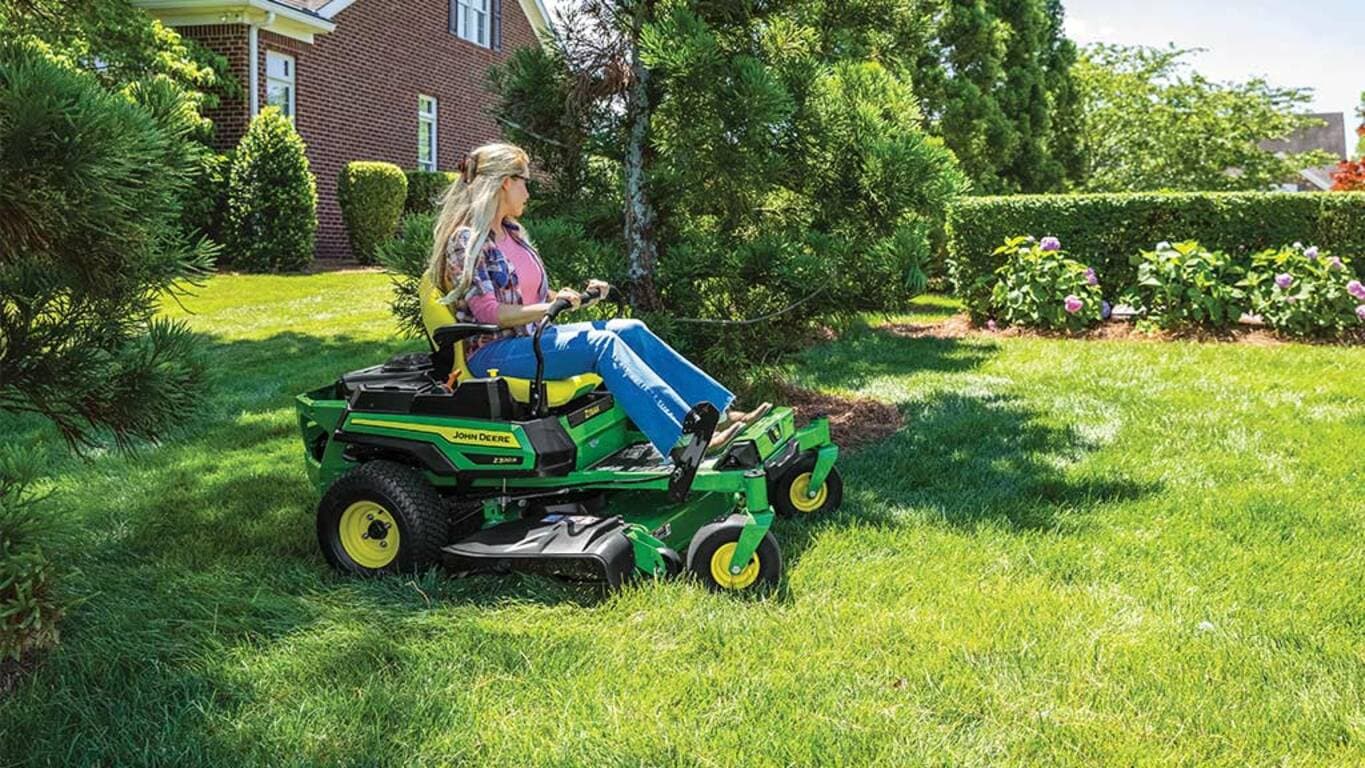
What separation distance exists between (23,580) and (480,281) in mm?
2007

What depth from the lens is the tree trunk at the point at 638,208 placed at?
5.58m

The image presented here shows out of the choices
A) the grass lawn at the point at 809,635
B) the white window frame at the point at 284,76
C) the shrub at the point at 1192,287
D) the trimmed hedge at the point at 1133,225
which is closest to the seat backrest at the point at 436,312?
the grass lawn at the point at 809,635

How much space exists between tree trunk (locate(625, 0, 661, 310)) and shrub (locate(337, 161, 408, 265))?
10.3 m

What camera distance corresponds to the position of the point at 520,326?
395 centimetres

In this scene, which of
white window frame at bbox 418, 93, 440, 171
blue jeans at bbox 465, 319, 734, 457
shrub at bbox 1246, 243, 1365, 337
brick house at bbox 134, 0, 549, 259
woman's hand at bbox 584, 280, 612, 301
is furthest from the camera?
white window frame at bbox 418, 93, 440, 171

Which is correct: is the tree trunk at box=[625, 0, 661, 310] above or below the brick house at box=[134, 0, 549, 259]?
below

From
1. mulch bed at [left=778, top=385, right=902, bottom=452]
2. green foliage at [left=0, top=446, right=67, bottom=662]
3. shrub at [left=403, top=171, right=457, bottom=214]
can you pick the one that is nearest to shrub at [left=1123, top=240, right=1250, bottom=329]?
mulch bed at [left=778, top=385, right=902, bottom=452]

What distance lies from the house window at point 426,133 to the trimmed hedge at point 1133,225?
37.0 feet

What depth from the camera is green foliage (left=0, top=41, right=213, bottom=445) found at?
217 centimetres

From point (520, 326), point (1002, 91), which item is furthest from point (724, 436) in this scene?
point (1002, 91)

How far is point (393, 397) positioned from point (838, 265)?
247 cm

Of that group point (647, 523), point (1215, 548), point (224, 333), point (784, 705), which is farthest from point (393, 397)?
point (224, 333)

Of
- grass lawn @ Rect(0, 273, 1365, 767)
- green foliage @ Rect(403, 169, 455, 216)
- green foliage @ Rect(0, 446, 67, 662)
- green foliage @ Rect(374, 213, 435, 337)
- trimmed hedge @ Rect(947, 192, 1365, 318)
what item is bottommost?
grass lawn @ Rect(0, 273, 1365, 767)

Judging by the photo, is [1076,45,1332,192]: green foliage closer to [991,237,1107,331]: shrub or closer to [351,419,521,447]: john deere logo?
[991,237,1107,331]: shrub
